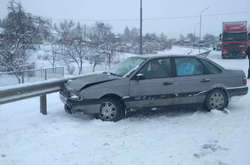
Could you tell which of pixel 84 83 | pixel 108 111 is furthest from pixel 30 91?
pixel 108 111

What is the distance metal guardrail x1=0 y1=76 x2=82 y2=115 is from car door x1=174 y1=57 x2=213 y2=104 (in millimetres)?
3043

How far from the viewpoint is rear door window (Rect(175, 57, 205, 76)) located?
729 cm

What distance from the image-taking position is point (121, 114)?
22.2ft

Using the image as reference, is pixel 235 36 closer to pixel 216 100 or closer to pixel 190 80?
A: pixel 216 100

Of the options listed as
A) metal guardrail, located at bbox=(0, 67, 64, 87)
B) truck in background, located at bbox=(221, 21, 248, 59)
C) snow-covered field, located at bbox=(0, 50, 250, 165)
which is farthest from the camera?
truck in background, located at bbox=(221, 21, 248, 59)

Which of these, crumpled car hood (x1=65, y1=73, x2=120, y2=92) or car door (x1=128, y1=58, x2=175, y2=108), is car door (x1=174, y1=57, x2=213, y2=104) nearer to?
car door (x1=128, y1=58, x2=175, y2=108)

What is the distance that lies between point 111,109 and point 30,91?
198cm

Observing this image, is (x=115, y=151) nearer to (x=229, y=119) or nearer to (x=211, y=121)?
(x=211, y=121)

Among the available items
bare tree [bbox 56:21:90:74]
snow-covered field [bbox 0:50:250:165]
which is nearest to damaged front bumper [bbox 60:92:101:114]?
snow-covered field [bbox 0:50:250:165]

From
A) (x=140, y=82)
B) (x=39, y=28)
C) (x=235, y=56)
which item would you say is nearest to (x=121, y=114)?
(x=140, y=82)

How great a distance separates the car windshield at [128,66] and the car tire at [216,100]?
212cm

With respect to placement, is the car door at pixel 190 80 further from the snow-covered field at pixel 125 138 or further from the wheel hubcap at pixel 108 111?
the wheel hubcap at pixel 108 111

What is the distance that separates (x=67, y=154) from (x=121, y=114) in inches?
89.8

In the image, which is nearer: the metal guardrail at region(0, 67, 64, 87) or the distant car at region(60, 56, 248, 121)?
A: the distant car at region(60, 56, 248, 121)
